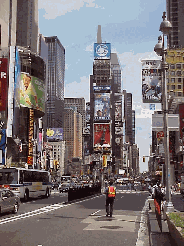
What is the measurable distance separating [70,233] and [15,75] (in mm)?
85994

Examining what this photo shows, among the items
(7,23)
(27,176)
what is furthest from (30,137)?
(27,176)

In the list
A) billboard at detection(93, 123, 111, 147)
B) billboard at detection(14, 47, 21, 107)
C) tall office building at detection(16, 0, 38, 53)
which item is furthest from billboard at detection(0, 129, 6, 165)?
billboard at detection(93, 123, 111, 147)

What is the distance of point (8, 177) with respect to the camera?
3416 centimetres

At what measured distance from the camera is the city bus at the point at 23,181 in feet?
111

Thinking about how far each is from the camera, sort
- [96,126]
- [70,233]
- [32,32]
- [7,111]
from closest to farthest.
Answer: [70,233], [7,111], [32,32], [96,126]

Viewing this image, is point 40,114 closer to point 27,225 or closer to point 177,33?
point 177,33

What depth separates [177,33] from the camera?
171375 millimetres

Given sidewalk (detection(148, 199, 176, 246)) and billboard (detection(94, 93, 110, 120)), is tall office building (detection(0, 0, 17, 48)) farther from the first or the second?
sidewalk (detection(148, 199, 176, 246))

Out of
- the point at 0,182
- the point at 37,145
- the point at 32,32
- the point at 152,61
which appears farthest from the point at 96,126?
the point at 152,61

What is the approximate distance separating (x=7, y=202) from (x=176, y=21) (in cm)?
16441

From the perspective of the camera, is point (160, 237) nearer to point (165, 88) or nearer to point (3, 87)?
point (165, 88)

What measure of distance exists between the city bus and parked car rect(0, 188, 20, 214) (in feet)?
36.9

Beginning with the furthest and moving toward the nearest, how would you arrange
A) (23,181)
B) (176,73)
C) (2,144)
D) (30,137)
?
(176,73) < (30,137) < (2,144) < (23,181)

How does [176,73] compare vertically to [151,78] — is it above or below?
above
